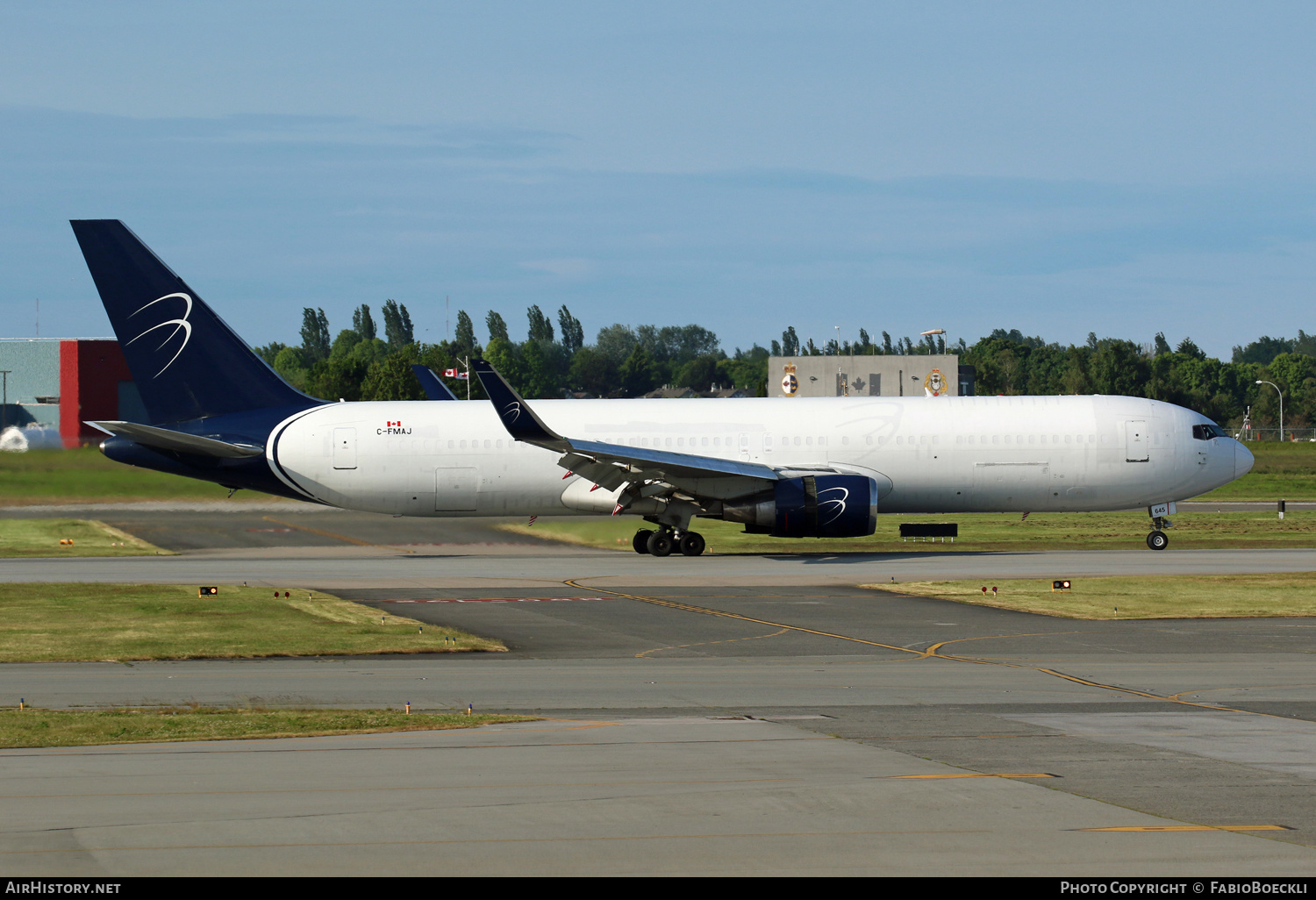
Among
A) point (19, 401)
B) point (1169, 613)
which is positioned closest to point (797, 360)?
point (19, 401)

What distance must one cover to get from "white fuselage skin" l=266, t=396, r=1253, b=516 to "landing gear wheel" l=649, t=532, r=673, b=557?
2.00m

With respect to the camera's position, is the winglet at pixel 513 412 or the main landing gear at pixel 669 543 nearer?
the winglet at pixel 513 412

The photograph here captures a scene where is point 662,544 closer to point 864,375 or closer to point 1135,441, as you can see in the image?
point 1135,441

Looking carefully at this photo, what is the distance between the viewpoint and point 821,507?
37.8m

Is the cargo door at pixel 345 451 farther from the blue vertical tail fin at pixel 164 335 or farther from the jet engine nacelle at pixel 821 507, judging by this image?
the jet engine nacelle at pixel 821 507

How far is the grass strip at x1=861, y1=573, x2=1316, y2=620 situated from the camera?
86.9 feet

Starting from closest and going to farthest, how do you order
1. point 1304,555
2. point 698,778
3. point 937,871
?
point 937,871 → point 698,778 → point 1304,555

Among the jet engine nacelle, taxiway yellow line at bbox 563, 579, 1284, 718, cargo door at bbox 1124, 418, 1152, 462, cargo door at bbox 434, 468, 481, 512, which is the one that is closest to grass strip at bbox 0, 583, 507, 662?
taxiway yellow line at bbox 563, 579, 1284, 718

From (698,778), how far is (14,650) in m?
14.4

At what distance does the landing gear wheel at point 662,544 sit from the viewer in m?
40.2

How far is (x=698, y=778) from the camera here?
39.8 ft

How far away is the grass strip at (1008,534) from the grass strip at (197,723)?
2551 centimetres

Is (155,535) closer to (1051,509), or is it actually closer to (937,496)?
(937,496)

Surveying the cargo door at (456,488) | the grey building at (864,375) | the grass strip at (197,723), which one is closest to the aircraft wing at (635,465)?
the cargo door at (456,488)
